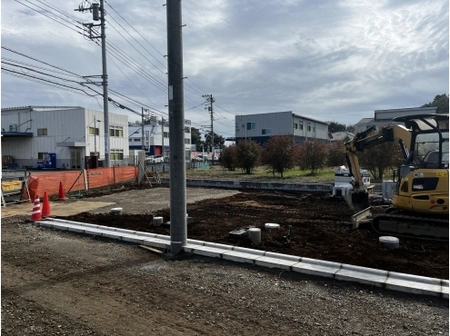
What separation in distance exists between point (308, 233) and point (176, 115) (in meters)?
4.01

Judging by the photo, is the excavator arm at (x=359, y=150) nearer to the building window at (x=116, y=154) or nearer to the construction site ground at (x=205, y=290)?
the construction site ground at (x=205, y=290)

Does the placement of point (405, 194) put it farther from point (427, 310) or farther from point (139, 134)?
point (139, 134)

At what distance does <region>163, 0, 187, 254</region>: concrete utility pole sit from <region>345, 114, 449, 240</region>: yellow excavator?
4458 mm

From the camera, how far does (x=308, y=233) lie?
25.7 feet

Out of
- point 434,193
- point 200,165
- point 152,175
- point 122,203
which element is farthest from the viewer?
point 200,165

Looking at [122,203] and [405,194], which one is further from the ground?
[405,194]

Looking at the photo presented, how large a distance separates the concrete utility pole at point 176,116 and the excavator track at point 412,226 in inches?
184

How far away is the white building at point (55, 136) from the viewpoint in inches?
1700

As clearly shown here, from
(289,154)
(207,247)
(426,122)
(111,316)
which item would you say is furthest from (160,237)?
(289,154)

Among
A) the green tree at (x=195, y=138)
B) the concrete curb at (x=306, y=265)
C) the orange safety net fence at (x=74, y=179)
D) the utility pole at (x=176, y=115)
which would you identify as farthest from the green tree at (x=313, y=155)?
the green tree at (x=195, y=138)

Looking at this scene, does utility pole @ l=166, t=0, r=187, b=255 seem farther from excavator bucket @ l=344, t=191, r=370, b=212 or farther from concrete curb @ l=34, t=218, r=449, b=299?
excavator bucket @ l=344, t=191, r=370, b=212

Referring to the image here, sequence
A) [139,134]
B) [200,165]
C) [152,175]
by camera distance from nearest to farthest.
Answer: [152,175], [200,165], [139,134]

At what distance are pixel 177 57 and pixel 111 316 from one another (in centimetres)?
444

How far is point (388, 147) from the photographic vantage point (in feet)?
70.0
